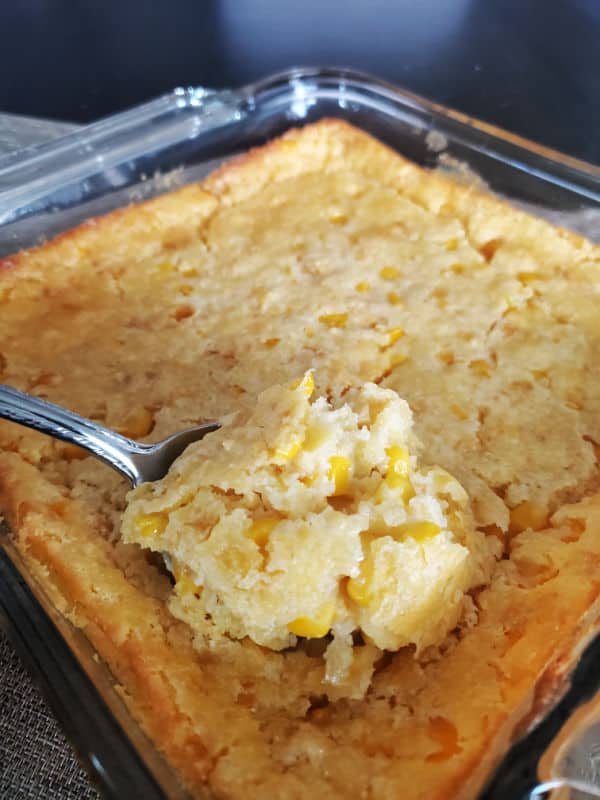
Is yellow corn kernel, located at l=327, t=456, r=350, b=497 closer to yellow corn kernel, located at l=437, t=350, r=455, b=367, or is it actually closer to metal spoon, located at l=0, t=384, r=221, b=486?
metal spoon, located at l=0, t=384, r=221, b=486

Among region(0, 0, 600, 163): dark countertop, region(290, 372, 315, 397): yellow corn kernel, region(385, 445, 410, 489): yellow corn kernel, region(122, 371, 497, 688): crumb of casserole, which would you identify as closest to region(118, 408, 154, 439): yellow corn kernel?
region(122, 371, 497, 688): crumb of casserole

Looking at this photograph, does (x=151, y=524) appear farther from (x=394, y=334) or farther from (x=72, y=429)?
(x=394, y=334)

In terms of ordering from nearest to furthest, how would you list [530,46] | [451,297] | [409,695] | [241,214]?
[409,695] < [451,297] < [241,214] < [530,46]

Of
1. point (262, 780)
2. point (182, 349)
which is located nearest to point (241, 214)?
point (182, 349)

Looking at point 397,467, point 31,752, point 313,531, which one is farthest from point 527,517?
point 31,752

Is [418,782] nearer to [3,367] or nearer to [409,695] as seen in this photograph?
[409,695]

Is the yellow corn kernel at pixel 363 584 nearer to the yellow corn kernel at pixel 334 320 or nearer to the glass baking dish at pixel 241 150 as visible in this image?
the yellow corn kernel at pixel 334 320
